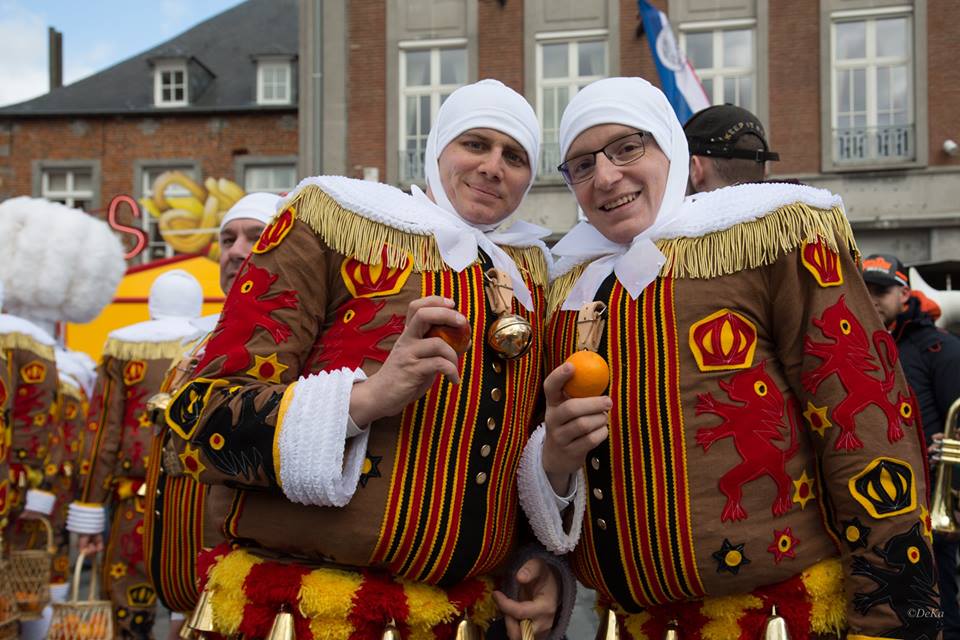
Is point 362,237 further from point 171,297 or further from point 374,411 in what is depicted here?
point 171,297

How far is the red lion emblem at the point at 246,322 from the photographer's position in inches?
77.9

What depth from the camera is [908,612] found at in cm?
185

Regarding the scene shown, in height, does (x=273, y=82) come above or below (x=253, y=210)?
above

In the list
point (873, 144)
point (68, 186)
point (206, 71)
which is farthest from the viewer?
point (206, 71)

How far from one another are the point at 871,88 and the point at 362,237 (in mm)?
14159

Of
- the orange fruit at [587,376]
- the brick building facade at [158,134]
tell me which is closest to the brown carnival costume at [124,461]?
the orange fruit at [587,376]

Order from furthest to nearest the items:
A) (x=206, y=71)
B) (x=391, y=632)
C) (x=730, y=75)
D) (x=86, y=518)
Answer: (x=206, y=71)
(x=730, y=75)
(x=86, y=518)
(x=391, y=632)

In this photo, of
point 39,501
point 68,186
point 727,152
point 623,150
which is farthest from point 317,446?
point 68,186

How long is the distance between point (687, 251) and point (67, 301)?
5.75m

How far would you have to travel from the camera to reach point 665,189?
221cm

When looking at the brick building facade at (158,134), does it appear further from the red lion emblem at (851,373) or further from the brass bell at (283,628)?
the red lion emblem at (851,373)

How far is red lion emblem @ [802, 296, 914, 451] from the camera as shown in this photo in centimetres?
193

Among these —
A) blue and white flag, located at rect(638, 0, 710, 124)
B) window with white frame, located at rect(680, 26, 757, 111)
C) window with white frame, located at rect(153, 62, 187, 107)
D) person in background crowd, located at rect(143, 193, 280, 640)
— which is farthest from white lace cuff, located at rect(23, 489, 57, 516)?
window with white frame, located at rect(153, 62, 187, 107)

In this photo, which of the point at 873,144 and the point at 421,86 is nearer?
the point at 873,144
